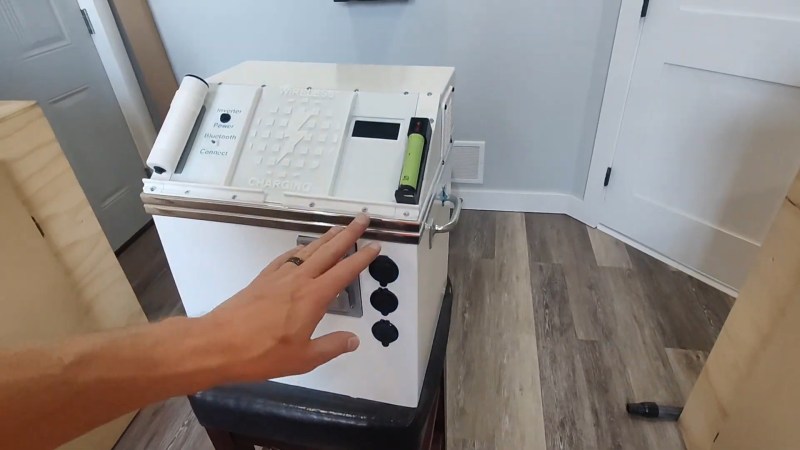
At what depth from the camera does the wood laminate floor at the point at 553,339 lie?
131cm

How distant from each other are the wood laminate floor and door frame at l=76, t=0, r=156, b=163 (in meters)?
0.58

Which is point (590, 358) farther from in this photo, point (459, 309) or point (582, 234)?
point (582, 234)

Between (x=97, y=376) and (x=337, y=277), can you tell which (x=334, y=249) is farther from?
(x=97, y=376)

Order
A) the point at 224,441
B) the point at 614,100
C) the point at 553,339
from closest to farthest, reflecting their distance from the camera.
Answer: the point at 224,441, the point at 553,339, the point at 614,100

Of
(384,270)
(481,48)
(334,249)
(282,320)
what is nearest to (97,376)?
(282,320)

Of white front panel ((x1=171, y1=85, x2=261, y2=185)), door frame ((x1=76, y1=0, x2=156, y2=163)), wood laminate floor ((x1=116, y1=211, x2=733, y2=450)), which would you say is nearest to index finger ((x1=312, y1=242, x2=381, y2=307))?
white front panel ((x1=171, y1=85, x2=261, y2=185))

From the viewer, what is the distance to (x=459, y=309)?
5.55 ft

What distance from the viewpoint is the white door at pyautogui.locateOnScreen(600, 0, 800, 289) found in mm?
1412

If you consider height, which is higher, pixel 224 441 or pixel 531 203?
pixel 224 441

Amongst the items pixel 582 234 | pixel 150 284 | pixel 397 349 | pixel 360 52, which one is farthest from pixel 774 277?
pixel 150 284

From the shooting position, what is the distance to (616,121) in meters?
1.84

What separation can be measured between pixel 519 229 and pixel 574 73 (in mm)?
699

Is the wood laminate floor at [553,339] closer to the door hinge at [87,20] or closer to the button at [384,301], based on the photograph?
the button at [384,301]

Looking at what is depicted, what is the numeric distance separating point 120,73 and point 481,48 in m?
1.56
